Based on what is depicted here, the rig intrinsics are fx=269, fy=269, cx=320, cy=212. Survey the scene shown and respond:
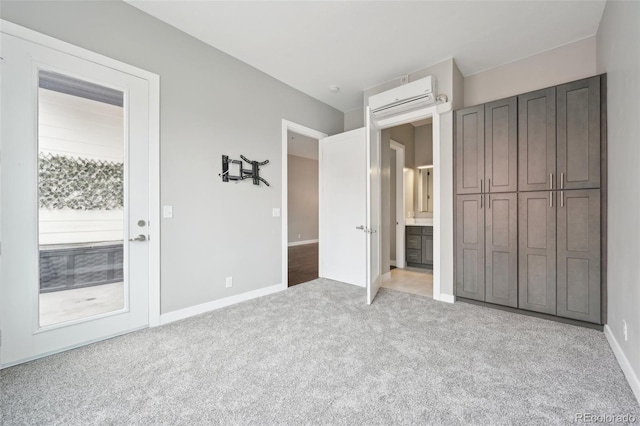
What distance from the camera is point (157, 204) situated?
2500mm

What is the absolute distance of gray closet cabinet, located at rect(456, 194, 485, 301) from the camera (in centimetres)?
300

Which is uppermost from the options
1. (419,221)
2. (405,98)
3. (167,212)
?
(405,98)

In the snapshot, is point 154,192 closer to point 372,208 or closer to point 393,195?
point 372,208

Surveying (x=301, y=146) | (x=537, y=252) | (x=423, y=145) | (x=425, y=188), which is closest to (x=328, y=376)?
(x=537, y=252)

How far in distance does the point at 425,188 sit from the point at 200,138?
4331 mm

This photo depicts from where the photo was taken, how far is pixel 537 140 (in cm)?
267

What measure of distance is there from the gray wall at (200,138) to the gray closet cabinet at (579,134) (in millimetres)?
3055

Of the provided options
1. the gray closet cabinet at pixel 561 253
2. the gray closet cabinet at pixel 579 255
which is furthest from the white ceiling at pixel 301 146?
the gray closet cabinet at pixel 579 255

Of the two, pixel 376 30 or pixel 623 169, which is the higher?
pixel 376 30

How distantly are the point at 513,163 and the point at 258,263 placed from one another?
10.1 feet

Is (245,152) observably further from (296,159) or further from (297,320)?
(296,159)

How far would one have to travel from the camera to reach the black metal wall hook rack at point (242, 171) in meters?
3.03

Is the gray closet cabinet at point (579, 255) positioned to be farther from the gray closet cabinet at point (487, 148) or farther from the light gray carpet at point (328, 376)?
the gray closet cabinet at point (487, 148)

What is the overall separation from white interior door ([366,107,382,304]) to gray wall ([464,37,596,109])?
1413mm
